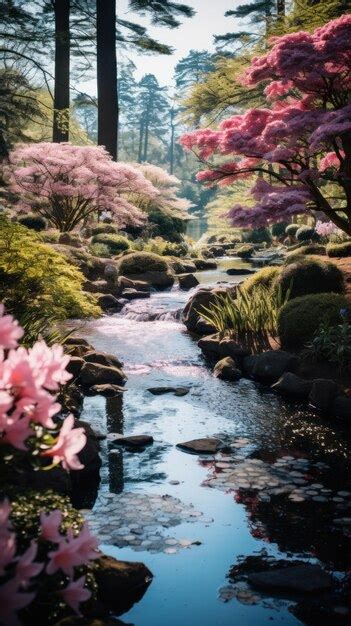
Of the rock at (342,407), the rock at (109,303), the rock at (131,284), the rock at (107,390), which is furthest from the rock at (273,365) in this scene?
the rock at (131,284)

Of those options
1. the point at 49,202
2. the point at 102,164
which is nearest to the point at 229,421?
the point at 102,164

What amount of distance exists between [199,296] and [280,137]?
4351mm

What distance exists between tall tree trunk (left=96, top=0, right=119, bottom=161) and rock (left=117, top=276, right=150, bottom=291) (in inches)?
286

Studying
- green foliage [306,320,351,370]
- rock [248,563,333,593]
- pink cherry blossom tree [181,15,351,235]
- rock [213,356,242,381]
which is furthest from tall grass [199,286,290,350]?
rock [248,563,333,593]

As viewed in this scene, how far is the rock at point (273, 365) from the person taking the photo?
853cm

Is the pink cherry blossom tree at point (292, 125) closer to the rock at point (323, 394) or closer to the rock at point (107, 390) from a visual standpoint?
the rock at point (323, 394)

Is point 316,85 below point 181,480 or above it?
above

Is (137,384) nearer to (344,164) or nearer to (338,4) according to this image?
(344,164)

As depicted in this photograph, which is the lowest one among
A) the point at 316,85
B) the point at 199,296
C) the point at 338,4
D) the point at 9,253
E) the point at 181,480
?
the point at 181,480

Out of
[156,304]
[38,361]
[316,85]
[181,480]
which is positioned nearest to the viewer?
[38,361]

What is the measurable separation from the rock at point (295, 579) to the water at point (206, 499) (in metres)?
0.10

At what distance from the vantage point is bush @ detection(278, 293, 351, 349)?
9117 millimetres

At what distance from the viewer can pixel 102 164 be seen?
18734 millimetres

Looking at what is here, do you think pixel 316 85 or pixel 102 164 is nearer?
pixel 316 85
